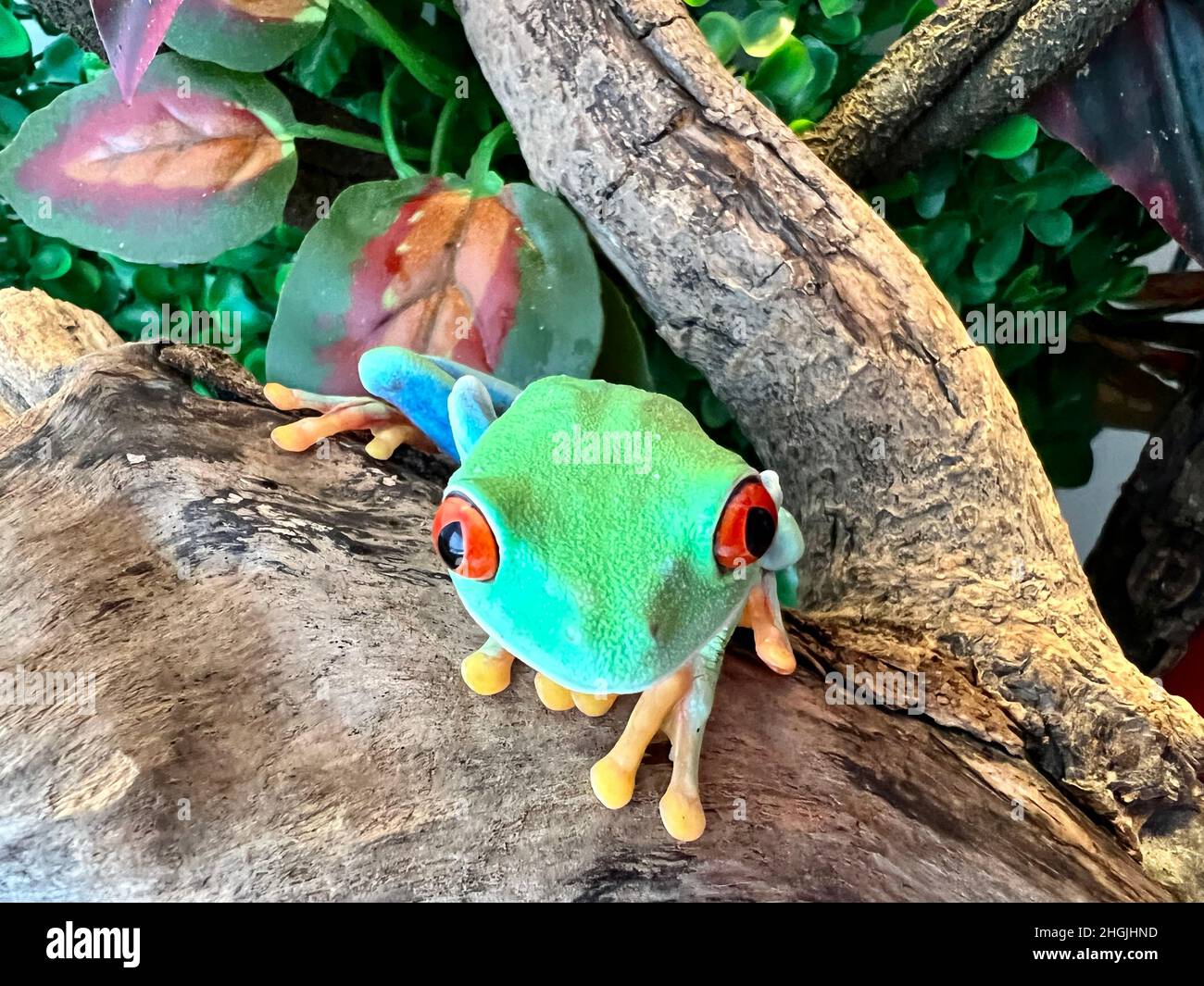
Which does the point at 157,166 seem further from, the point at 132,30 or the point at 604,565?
the point at 604,565

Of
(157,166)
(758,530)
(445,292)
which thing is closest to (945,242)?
(445,292)

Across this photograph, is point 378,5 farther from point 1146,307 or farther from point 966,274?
point 1146,307

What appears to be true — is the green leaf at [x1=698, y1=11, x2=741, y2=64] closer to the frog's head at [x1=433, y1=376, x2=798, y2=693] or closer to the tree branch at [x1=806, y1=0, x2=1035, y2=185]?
the tree branch at [x1=806, y1=0, x2=1035, y2=185]

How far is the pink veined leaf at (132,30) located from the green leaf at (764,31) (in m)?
0.67

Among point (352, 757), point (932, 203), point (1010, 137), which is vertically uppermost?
point (1010, 137)

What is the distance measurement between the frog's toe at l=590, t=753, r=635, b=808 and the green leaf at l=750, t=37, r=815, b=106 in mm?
898

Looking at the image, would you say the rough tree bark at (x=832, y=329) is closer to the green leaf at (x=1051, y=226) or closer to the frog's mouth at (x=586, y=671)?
the frog's mouth at (x=586, y=671)

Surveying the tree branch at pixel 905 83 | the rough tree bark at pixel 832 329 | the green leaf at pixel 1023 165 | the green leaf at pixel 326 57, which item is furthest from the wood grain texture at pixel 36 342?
the green leaf at pixel 1023 165

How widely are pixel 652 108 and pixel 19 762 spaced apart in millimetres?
815

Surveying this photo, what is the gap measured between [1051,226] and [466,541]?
1.08m

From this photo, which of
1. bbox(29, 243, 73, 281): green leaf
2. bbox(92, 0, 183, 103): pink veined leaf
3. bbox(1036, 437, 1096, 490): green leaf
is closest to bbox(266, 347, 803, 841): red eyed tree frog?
bbox(92, 0, 183, 103): pink veined leaf

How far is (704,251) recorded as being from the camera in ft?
2.88

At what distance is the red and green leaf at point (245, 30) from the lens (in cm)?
98

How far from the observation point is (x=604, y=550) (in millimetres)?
587
